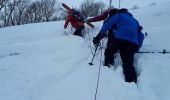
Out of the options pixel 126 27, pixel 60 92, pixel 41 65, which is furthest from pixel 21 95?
pixel 126 27

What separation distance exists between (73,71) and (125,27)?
1.58m

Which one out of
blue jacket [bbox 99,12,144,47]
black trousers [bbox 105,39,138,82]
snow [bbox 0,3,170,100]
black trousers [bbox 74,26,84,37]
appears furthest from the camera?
black trousers [bbox 74,26,84,37]

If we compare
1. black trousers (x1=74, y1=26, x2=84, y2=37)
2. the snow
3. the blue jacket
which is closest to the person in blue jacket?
the blue jacket

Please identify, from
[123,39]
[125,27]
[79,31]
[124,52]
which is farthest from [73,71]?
[79,31]

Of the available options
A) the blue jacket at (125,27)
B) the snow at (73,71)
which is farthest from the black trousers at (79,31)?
the blue jacket at (125,27)

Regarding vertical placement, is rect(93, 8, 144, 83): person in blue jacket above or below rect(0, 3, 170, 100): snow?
above

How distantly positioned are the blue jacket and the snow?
20.6 inches

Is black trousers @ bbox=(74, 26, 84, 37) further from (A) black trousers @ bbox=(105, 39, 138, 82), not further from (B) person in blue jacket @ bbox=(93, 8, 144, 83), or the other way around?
(A) black trousers @ bbox=(105, 39, 138, 82)

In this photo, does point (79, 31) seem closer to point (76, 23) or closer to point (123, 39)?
point (76, 23)

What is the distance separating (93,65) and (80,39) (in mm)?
2391

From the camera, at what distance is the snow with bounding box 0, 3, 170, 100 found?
217 inches

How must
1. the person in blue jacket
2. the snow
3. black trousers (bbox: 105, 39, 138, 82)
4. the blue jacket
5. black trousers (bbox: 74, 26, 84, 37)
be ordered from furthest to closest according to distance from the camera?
black trousers (bbox: 74, 26, 84, 37) → the blue jacket → the person in blue jacket → black trousers (bbox: 105, 39, 138, 82) → the snow

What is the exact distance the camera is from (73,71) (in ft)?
22.1

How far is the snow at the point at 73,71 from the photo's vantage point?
5.50 m
